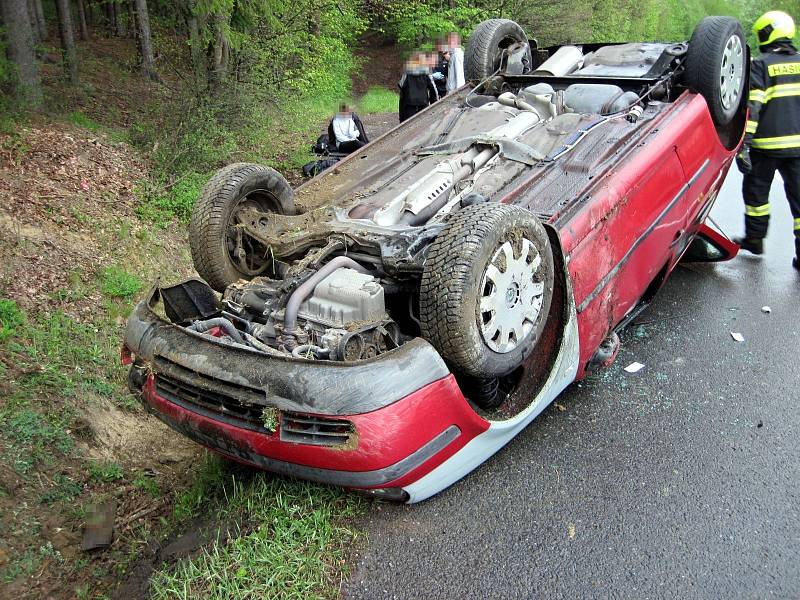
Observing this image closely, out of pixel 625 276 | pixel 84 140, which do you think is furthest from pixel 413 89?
pixel 625 276

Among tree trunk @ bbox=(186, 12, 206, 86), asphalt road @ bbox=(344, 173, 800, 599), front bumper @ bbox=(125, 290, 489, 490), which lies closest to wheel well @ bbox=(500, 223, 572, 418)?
asphalt road @ bbox=(344, 173, 800, 599)

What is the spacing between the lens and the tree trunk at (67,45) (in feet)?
30.8

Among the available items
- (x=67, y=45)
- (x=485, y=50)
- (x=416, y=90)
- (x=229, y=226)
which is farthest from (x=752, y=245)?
(x=67, y=45)

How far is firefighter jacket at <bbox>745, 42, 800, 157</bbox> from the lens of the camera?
535cm

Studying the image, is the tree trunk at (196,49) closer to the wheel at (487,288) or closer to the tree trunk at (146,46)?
the tree trunk at (146,46)

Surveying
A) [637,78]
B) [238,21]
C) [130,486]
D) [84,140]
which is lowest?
[130,486]

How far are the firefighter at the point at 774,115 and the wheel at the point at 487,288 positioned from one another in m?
3.13

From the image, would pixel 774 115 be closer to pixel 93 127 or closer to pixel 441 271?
pixel 441 271

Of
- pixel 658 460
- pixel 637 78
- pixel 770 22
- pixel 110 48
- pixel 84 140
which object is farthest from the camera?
pixel 110 48

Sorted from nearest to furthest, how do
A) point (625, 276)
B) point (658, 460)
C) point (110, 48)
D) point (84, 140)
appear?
1. point (658, 460)
2. point (625, 276)
3. point (84, 140)
4. point (110, 48)

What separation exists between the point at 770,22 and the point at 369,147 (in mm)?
3342

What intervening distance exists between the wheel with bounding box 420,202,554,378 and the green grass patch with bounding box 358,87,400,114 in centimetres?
1102

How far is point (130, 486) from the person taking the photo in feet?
12.8

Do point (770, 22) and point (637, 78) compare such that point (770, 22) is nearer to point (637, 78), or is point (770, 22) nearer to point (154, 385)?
point (637, 78)
